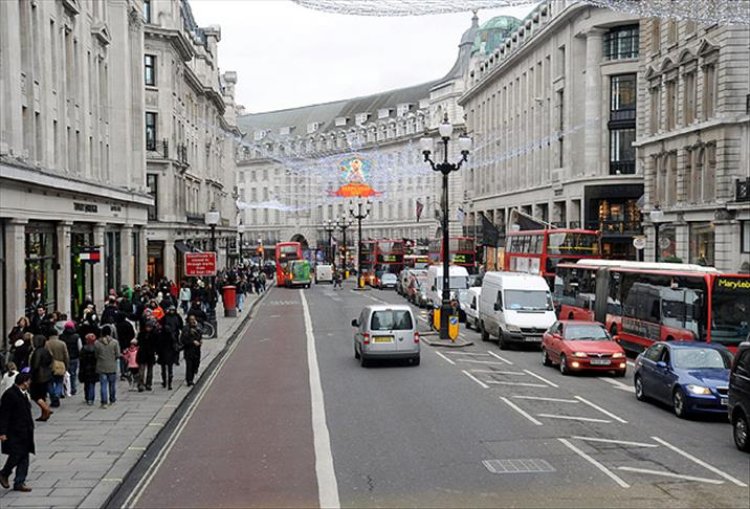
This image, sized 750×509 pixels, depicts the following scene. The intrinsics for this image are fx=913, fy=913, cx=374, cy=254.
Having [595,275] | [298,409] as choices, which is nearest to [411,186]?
[595,275]

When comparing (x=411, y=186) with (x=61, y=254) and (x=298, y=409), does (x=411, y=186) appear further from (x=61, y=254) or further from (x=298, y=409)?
(x=298, y=409)

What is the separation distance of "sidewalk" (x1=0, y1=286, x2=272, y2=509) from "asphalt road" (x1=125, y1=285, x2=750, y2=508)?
586mm

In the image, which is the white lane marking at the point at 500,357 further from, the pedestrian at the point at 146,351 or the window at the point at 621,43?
the window at the point at 621,43

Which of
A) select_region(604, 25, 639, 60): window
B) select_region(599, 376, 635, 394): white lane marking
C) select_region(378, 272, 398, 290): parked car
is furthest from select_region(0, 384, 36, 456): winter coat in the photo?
select_region(378, 272, 398, 290): parked car

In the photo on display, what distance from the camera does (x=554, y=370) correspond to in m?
24.2

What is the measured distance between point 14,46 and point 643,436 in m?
20.2

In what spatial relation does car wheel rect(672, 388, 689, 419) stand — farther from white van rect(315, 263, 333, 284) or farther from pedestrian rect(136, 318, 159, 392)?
white van rect(315, 263, 333, 284)

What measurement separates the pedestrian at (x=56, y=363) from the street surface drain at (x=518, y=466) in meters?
8.99

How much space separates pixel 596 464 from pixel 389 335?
11634 millimetres

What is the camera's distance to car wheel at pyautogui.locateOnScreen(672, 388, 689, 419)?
1672 cm

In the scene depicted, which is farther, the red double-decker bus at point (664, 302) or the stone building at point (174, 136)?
the stone building at point (174, 136)

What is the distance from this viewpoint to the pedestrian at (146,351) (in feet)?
65.8

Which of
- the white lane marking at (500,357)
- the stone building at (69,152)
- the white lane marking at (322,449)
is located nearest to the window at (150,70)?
the stone building at (69,152)

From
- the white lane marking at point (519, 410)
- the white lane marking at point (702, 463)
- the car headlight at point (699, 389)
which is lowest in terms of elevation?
the white lane marking at point (519, 410)
